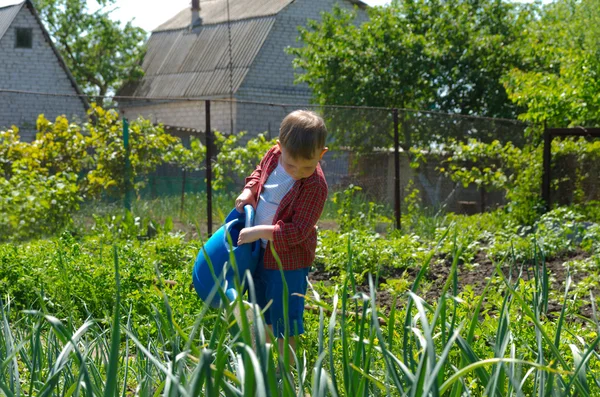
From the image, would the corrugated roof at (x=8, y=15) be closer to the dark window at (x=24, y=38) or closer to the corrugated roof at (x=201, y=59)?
the dark window at (x=24, y=38)

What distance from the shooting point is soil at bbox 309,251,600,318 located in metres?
5.75

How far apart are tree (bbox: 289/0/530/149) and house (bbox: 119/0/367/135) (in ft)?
18.8

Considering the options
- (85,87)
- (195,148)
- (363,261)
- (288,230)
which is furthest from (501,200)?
(85,87)

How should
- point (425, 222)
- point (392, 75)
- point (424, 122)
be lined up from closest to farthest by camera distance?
point (425, 222) < point (424, 122) < point (392, 75)

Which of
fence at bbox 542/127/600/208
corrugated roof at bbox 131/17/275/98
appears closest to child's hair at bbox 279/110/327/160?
fence at bbox 542/127/600/208

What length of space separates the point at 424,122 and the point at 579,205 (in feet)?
7.53

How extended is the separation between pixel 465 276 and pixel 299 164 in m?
3.74

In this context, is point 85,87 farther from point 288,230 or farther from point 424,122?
point 288,230

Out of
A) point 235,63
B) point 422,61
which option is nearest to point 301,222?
point 422,61

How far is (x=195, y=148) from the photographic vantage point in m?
10.5

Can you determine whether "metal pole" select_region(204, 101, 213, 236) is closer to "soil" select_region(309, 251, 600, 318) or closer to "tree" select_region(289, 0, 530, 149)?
"soil" select_region(309, 251, 600, 318)

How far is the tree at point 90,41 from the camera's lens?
4109cm

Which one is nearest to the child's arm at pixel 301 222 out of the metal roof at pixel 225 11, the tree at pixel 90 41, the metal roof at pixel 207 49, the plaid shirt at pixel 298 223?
the plaid shirt at pixel 298 223

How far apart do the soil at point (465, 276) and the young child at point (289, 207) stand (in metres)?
1.91
